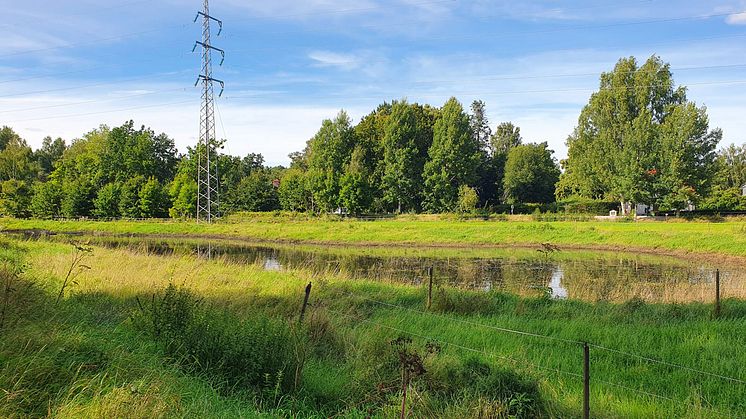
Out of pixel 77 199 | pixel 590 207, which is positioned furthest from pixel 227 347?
pixel 77 199

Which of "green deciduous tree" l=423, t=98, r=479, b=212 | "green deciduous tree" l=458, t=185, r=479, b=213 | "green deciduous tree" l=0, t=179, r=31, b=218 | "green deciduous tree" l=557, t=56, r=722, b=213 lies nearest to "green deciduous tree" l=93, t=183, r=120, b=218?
"green deciduous tree" l=0, t=179, r=31, b=218

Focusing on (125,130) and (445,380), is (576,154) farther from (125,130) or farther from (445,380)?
(125,130)

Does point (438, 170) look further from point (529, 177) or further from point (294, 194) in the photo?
point (294, 194)

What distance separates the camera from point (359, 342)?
777 centimetres

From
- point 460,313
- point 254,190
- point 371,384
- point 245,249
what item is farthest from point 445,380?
point 254,190

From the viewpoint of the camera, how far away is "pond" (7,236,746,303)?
1522cm

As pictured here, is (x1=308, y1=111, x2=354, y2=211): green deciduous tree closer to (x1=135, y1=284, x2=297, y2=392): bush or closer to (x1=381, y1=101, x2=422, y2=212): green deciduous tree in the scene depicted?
(x1=381, y1=101, x2=422, y2=212): green deciduous tree

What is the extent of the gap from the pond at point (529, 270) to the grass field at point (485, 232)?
2.40 meters

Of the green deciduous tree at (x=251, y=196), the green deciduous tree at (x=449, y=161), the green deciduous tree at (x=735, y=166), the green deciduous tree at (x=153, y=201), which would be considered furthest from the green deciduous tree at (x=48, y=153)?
the green deciduous tree at (x=735, y=166)

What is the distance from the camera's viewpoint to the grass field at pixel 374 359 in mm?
4750

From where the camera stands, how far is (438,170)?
200ft

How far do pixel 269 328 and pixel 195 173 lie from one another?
210 ft

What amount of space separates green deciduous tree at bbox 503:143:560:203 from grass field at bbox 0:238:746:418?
2308 inches

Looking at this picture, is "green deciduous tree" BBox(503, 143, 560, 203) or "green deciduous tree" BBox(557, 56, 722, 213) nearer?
"green deciduous tree" BBox(557, 56, 722, 213)
